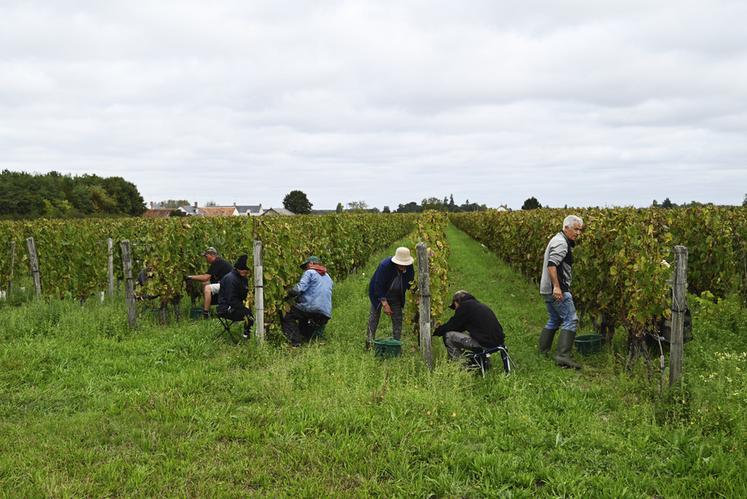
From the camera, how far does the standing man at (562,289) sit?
649 centimetres

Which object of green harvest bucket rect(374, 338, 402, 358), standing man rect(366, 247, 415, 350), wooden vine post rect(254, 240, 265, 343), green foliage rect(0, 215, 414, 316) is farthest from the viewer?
green foliage rect(0, 215, 414, 316)

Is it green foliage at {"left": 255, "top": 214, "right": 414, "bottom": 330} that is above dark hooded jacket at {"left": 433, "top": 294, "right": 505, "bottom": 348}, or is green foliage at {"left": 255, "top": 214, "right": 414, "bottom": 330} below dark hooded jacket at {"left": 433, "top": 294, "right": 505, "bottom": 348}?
above

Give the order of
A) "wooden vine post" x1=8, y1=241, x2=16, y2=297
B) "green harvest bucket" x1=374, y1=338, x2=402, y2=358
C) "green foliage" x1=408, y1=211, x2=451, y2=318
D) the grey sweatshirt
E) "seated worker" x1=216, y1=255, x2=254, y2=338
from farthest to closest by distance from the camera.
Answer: "wooden vine post" x1=8, y1=241, x2=16, y2=297, "seated worker" x1=216, y1=255, x2=254, y2=338, "green foliage" x1=408, y1=211, x2=451, y2=318, the grey sweatshirt, "green harvest bucket" x1=374, y1=338, x2=402, y2=358

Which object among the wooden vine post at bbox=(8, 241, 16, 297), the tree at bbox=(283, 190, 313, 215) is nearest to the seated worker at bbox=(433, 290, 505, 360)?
the wooden vine post at bbox=(8, 241, 16, 297)

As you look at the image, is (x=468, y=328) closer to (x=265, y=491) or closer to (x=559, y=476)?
(x=559, y=476)

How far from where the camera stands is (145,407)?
5.09 m

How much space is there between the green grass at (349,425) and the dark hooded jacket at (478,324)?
0.41 metres

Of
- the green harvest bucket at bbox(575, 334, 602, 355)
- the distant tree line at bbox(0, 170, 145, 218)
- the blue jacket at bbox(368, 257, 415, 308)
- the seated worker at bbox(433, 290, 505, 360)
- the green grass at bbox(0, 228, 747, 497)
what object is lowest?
the green grass at bbox(0, 228, 747, 497)

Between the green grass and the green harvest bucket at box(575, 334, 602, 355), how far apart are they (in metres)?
0.31

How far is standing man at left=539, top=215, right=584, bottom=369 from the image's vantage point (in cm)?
649

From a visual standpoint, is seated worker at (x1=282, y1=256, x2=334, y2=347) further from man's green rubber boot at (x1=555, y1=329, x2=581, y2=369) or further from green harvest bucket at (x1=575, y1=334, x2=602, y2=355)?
green harvest bucket at (x1=575, y1=334, x2=602, y2=355)

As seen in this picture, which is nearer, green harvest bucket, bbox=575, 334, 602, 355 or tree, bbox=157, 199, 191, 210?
green harvest bucket, bbox=575, 334, 602, 355

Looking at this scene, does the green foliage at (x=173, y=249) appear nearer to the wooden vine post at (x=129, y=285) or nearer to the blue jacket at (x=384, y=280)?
the wooden vine post at (x=129, y=285)

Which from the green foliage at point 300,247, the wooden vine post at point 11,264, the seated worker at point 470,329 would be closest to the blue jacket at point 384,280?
the seated worker at point 470,329
